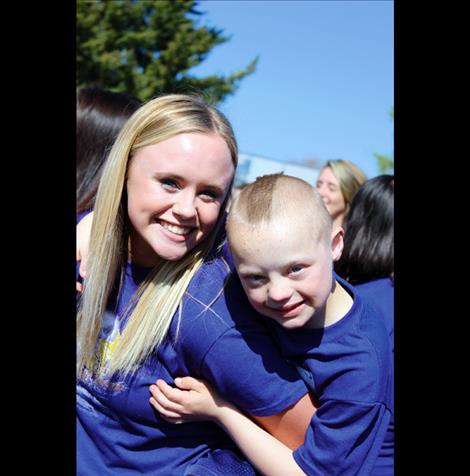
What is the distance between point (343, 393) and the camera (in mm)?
1715

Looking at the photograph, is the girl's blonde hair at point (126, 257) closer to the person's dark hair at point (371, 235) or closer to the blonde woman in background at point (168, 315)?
the blonde woman in background at point (168, 315)

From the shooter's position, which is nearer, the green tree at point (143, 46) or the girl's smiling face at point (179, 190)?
the girl's smiling face at point (179, 190)

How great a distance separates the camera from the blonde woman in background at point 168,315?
71.1 inches

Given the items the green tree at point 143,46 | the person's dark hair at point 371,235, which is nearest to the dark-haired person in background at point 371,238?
the person's dark hair at point 371,235

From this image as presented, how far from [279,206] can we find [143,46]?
21.4 meters

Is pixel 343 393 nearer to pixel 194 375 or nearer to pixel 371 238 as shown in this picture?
pixel 194 375

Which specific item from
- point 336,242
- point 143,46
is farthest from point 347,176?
point 143,46
